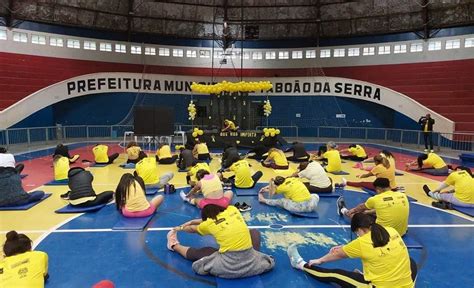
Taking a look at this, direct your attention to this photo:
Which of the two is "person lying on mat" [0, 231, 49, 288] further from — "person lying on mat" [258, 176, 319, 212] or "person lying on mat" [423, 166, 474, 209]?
"person lying on mat" [423, 166, 474, 209]

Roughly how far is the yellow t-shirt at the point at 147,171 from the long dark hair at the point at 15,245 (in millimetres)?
6372

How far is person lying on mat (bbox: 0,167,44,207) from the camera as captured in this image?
330 inches

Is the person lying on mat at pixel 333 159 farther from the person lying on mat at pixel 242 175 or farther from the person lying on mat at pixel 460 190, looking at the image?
the person lying on mat at pixel 460 190

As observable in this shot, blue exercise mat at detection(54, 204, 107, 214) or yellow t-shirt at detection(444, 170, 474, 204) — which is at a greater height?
yellow t-shirt at detection(444, 170, 474, 204)

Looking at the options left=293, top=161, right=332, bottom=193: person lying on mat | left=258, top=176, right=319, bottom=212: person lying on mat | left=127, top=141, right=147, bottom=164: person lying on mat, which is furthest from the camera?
left=127, top=141, right=147, bottom=164: person lying on mat

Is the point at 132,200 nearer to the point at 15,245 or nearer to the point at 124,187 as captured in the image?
the point at 124,187

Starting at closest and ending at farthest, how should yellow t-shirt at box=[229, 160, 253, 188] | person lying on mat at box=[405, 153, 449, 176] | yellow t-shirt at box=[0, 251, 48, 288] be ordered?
1. yellow t-shirt at box=[0, 251, 48, 288]
2. yellow t-shirt at box=[229, 160, 253, 188]
3. person lying on mat at box=[405, 153, 449, 176]

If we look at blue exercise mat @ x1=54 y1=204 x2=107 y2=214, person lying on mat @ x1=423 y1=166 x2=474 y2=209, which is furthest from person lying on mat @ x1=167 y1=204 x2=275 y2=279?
person lying on mat @ x1=423 y1=166 x2=474 y2=209

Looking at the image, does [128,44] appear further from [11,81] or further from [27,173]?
[27,173]

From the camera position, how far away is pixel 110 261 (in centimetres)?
578

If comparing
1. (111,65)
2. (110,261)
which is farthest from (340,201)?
(111,65)

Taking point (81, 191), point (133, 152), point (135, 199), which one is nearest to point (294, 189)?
point (135, 199)

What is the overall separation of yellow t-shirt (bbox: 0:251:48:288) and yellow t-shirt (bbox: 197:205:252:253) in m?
2.05

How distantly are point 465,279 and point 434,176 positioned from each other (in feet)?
27.6
